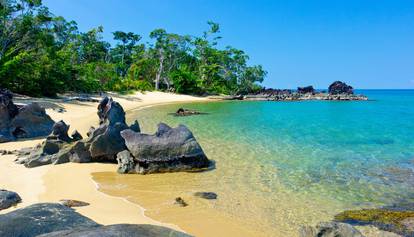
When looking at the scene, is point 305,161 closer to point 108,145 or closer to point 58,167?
point 108,145

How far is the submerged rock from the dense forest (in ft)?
108

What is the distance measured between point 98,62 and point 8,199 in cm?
5797

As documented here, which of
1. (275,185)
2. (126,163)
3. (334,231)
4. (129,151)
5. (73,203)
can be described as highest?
(129,151)

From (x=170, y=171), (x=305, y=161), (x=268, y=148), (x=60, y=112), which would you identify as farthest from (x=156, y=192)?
(x=60, y=112)

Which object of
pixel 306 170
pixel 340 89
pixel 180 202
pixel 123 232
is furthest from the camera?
pixel 340 89

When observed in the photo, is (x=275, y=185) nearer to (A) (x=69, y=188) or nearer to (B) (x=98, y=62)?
(A) (x=69, y=188)

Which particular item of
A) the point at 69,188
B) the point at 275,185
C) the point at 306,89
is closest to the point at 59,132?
the point at 69,188

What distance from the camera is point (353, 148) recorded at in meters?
19.0

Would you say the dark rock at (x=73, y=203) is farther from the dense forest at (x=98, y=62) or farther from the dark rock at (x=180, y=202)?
the dense forest at (x=98, y=62)

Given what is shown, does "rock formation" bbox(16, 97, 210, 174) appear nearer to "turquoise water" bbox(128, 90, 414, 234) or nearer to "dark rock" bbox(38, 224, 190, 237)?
"turquoise water" bbox(128, 90, 414, 234)

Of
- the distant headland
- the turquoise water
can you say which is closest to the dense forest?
the distant headland

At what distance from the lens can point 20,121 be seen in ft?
61.9

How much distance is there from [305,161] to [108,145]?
782 centimetres

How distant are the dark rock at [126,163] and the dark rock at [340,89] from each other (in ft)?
307
